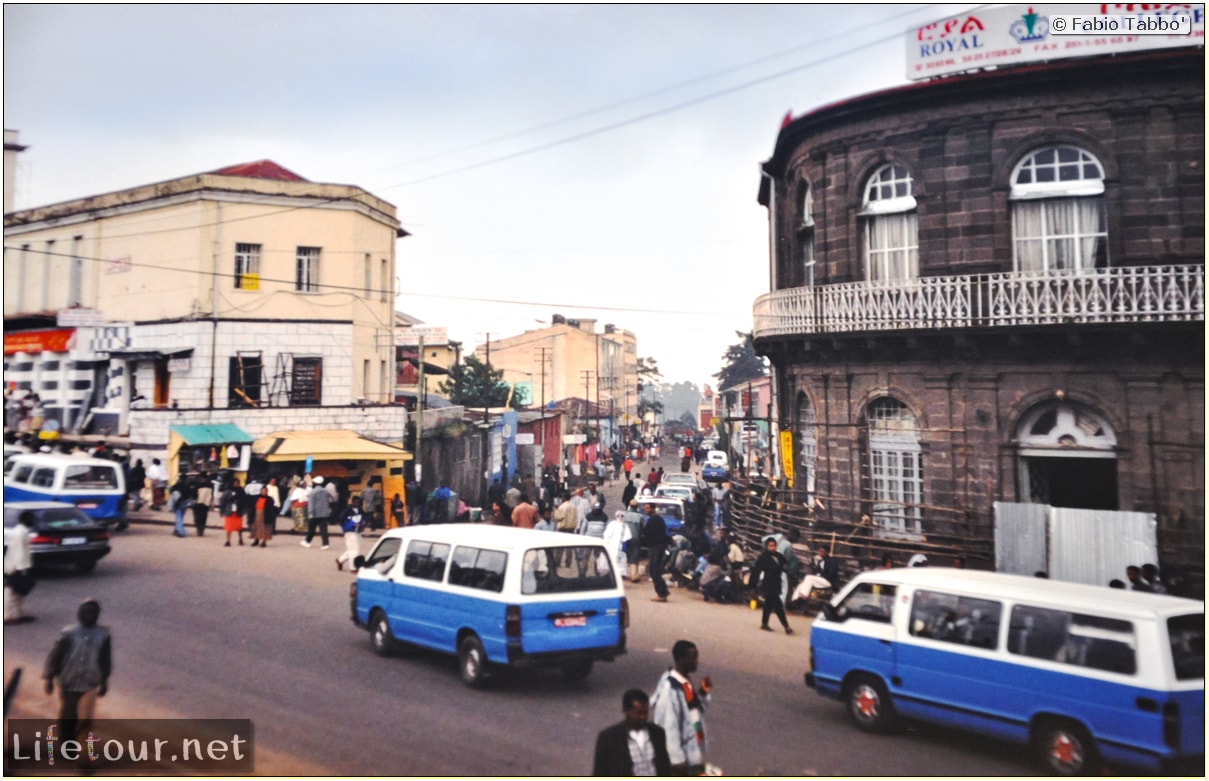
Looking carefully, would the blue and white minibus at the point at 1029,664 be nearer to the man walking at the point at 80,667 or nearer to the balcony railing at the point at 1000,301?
the man walking at the point at 80,667

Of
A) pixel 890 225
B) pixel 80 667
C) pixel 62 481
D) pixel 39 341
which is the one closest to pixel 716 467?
pixel 890 225

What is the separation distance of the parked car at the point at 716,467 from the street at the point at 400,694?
31.6m

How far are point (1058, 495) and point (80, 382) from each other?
2448 centimetres

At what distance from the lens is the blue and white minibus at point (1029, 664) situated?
7758 millimetres

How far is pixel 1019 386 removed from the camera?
16.5 meters

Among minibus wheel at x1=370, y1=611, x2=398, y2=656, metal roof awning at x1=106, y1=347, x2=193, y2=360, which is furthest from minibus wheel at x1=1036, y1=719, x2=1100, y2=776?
metal roof awning at x1=106, y1=347, x2=193, y2=360

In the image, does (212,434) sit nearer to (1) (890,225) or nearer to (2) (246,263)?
(2) (246,263)

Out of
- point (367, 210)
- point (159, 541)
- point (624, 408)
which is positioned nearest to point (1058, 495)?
point (159, 541)

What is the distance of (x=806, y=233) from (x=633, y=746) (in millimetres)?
16208

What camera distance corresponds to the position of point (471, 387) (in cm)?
4966

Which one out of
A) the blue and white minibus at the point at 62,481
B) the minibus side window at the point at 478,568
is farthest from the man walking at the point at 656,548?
the blue and white minibus at the point at 62,481

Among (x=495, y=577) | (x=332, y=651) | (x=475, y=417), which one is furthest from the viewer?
(x=475, y=417)

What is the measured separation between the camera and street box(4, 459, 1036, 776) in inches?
338

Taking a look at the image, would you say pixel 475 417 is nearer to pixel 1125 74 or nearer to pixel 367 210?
pixel 367 210
